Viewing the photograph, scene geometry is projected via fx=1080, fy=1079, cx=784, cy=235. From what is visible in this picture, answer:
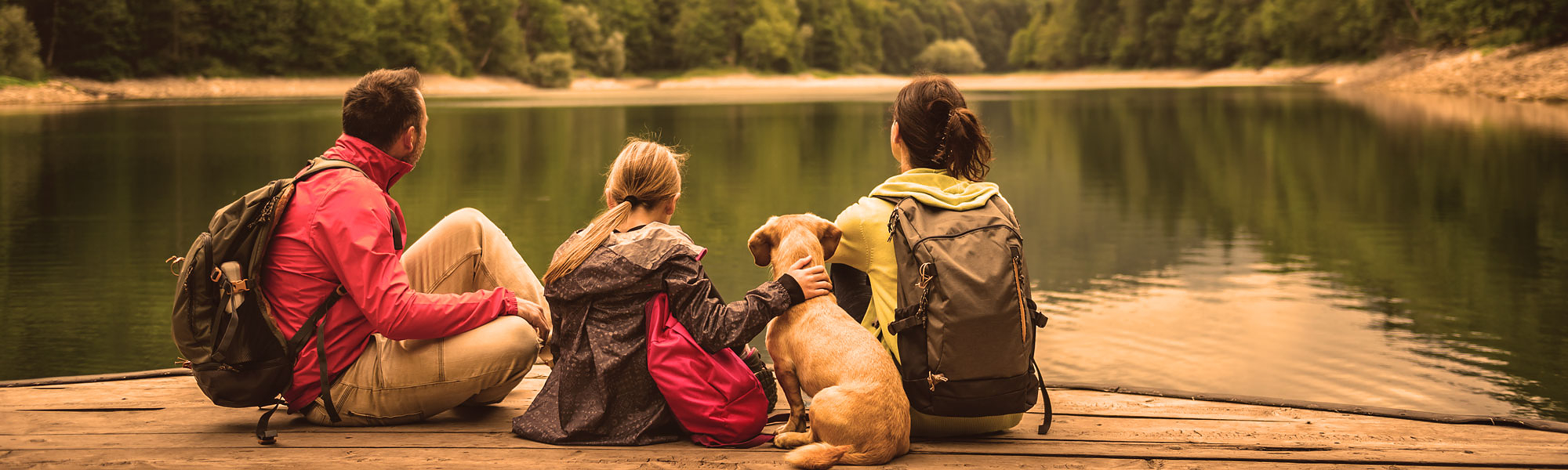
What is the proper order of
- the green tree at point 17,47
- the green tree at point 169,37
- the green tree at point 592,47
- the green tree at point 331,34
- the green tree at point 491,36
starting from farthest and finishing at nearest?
the green tree at point 592,47 < the green tree at point 491,36 < the green tree at point 331,34 < the green tree at point 169,37 < the green tree at point 17,47

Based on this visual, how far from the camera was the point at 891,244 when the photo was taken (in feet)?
12.2

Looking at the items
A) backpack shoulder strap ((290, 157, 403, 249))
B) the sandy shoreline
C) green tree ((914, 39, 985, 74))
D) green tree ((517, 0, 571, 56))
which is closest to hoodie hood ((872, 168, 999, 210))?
backpack shoulder strap ((290, 157, 403, 249))

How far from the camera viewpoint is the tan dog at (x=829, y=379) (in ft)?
10.7

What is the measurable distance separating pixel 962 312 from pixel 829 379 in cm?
47

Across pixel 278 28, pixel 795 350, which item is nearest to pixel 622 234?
pixel 795 350

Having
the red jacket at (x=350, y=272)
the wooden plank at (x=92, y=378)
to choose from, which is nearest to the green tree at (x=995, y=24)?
the wooden plank at (x=92, y=378)

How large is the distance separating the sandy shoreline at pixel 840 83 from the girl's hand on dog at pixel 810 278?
4512 cm

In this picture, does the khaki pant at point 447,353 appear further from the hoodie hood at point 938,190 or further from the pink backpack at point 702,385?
the hoodie hood at point 938,190

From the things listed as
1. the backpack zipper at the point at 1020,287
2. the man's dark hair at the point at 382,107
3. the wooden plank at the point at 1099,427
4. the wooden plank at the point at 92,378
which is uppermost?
the man's dark hair at the point at 382,107

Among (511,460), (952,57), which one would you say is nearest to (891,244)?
(511,460)

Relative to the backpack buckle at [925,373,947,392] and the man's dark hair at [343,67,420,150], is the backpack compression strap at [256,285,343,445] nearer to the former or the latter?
the man's dark hair at [343,67,420,150]

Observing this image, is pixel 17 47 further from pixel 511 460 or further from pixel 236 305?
pixel 511 460

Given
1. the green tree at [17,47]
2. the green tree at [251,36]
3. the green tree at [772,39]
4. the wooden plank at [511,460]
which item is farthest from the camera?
the green tree at [772,39]

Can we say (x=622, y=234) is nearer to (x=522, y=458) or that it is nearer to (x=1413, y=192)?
(x=522, y=458)
